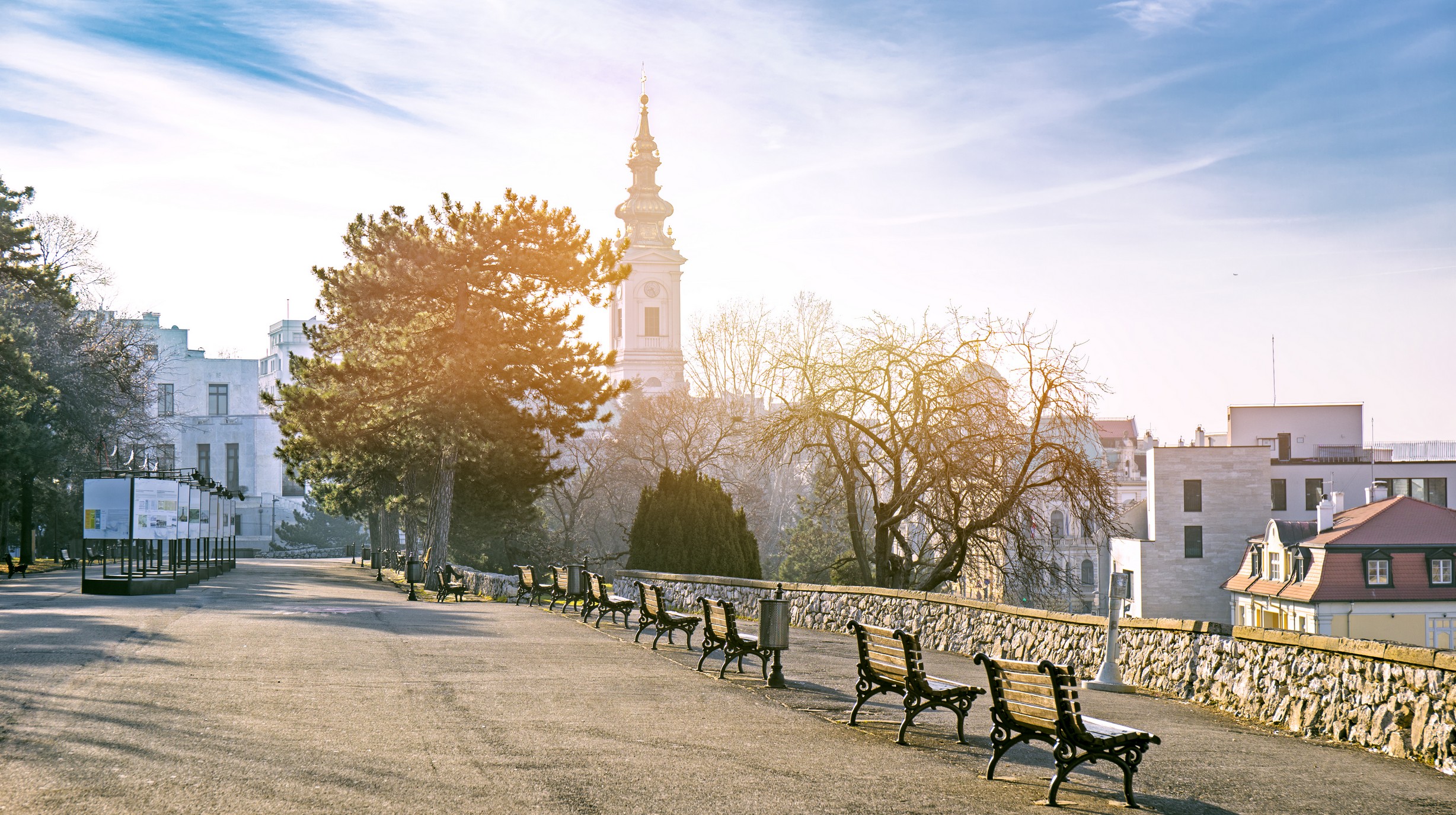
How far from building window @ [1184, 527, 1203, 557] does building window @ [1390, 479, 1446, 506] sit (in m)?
11.1

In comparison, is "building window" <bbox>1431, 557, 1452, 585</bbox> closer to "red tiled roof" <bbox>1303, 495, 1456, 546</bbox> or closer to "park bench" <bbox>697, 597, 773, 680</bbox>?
"red tiled roof" <bbox>1303, 495, 1456, 546</bbox>

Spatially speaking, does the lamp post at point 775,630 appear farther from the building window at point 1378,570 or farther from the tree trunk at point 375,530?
the tree trunk at point 375,530

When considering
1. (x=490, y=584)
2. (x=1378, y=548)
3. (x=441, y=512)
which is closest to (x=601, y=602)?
(x=490, y=584)

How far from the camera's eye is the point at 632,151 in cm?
9525

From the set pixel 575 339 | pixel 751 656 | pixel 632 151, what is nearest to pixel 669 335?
pixel 632 151

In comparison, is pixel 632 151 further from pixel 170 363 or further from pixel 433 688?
pixel 433 688

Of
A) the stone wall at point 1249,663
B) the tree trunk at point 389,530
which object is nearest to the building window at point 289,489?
the tree trunk at point 389,530

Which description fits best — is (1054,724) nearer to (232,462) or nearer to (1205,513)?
(1205,513)

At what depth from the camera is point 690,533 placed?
3275 cm

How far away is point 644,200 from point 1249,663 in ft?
284

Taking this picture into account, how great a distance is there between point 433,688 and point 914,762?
16.7 feet

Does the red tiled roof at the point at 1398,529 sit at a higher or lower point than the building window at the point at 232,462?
lower

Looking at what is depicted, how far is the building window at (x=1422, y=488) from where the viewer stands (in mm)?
70062

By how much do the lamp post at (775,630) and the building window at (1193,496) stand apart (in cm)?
6141
